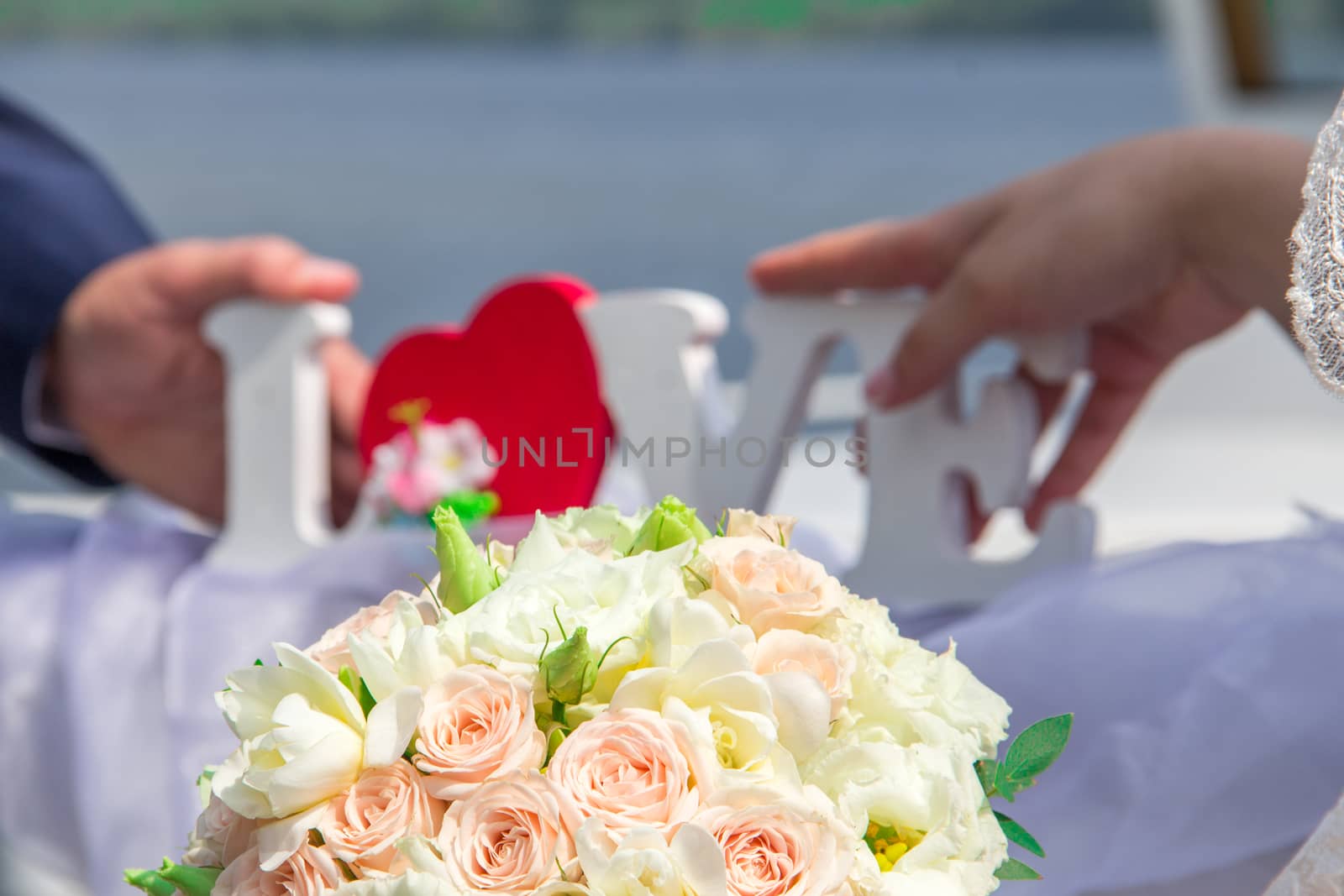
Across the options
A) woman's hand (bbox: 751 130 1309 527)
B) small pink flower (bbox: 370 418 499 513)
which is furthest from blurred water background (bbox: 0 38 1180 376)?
small pink flower (bbox: 370 418 499 513)

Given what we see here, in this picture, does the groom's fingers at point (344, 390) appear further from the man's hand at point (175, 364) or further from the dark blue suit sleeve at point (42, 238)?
the dark blue suit sleeve at point (42, 238)

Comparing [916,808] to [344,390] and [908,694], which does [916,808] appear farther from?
[344,390]

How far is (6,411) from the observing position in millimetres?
1338

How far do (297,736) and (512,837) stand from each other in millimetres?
73

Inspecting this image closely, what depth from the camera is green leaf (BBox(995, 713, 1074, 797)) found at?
50 cm

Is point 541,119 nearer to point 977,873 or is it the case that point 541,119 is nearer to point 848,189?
point 848,189

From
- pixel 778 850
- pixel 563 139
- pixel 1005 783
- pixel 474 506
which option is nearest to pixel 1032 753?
pixel 1005 783

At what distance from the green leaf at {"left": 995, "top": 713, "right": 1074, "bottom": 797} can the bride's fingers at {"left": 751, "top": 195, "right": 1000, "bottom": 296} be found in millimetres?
574

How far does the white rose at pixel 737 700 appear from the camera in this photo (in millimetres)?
439

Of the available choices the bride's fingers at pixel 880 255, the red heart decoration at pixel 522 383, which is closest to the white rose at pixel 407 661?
the red heart decoration at pixel 522 383

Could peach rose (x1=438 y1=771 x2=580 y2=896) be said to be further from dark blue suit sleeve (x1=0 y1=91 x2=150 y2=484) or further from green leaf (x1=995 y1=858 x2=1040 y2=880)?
dark blue suit sleeve (x1=0 y1=91 x2=150 y2=484)

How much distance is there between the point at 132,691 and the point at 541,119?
12918 millimetres

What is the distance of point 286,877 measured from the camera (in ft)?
1.50

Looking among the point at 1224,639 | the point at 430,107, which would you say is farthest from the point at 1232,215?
the point at 430,107
